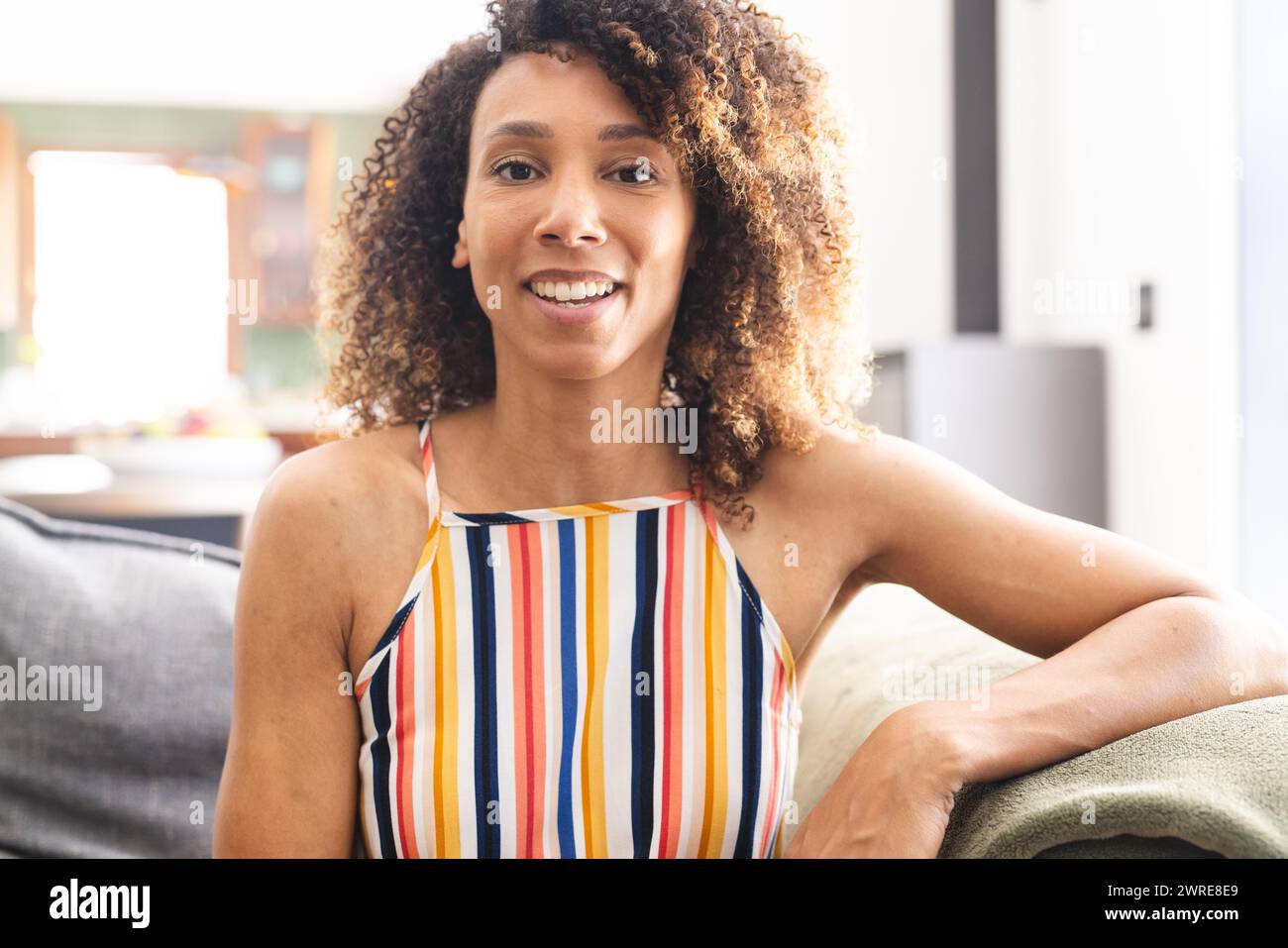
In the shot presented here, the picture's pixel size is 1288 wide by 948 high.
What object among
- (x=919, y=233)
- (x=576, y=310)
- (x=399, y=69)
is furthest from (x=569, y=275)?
(x=399, y=69)

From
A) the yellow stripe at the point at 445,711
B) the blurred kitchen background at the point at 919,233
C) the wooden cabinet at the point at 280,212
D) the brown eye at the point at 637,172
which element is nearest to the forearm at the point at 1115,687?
the yellow stripe at the point at 445,711

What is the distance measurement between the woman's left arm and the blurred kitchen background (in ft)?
1.39

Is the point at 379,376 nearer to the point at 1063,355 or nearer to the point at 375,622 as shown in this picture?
the point at 375,622

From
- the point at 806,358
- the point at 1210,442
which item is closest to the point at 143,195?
the point at 1210,442

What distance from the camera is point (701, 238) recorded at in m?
1.01

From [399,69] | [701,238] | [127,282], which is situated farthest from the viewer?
[127,282]

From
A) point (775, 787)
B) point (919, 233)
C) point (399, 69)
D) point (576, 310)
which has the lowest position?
point (775, 787)

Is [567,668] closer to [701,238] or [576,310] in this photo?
[576,310]

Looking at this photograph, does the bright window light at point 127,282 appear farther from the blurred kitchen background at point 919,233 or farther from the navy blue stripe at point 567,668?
the navy blue stripe at point 567,668

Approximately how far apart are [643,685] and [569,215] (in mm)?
350

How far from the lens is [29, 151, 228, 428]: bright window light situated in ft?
18.3

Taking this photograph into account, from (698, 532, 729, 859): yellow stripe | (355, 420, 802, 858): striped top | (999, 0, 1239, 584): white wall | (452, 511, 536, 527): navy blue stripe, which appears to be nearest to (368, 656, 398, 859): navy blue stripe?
(355, 420, 802, 858): striped top

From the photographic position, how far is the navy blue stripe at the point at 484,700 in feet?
2.85

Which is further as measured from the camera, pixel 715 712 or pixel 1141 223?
pixel 1141 223
